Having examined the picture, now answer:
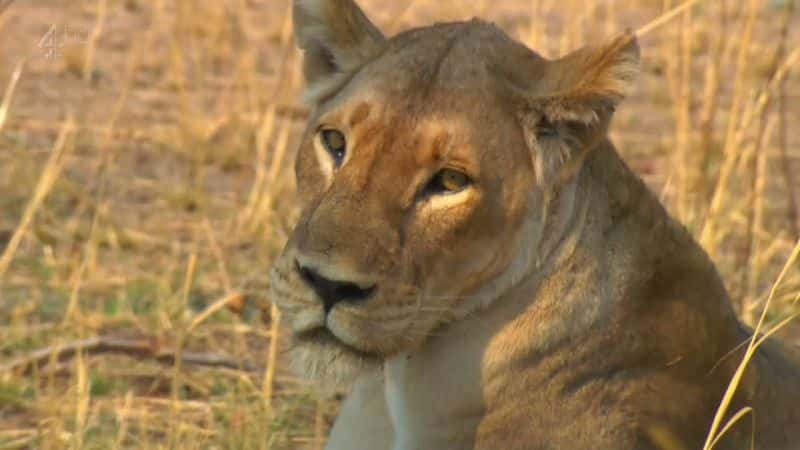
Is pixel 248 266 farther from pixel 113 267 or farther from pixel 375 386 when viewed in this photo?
pixel 375 386

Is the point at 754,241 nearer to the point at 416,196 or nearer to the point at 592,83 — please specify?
the point at 592,83

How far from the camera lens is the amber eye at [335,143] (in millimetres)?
3672

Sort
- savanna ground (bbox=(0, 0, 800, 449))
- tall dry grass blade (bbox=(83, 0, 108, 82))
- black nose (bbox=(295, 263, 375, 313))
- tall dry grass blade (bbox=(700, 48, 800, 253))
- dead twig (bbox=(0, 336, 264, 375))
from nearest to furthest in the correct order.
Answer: black nose (bbox=(295, 263, 375, 313))
savanna ground (bbox=(0, 0, 800, 449))
dead twig (bbox=(0, 336, 264, 375))
tall dry grass blade (bbox=(700, 48, 800, 253))
tall dry grass blade (bbox=(83, 0, 108, 82))

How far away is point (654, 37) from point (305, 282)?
6792mm

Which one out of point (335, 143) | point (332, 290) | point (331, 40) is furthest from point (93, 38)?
point (332, 290)

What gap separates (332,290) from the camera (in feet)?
11.3

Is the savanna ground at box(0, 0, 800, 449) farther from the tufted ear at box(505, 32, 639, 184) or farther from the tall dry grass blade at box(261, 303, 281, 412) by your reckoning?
the tufted ear at box(505, 32, 639, 184)

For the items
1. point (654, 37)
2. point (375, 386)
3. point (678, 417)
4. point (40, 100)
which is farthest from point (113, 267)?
point (654, 37)

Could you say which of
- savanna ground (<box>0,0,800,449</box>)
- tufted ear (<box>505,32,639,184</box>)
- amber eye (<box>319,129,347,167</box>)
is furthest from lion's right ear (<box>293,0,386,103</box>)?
savanna ground (<box>0,0,800,449</box>)

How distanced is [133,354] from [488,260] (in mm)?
2139

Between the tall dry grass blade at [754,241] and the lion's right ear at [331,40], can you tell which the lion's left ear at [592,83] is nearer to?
the lion's right ear at [331,40]

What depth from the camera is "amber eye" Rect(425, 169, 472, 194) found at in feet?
11.7

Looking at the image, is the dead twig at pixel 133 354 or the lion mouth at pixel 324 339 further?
the dead twig at pixel 133 354

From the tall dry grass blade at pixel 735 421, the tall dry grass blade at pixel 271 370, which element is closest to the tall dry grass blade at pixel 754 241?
the tall dry grass blade at pixel 271 370
